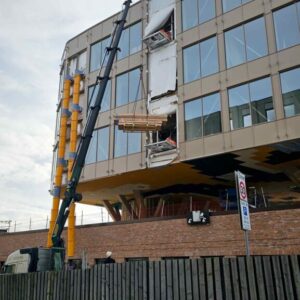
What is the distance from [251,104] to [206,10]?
779 cm

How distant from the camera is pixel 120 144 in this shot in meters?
29.4

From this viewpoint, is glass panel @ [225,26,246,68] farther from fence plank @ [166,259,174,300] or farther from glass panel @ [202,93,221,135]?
fence plank @ [166,259,174,300]

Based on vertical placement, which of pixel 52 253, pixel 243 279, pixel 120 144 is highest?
pixel 120 144

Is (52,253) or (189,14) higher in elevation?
(189,14)

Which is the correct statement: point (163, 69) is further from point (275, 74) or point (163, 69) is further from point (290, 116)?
point (290, 116)

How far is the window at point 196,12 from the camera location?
26109 mm

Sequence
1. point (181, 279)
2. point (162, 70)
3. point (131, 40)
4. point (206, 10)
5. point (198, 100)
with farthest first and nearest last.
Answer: point (131, 40)
point (162, 70)
point (206, 10)
point (198, 100)
point (181, 279)

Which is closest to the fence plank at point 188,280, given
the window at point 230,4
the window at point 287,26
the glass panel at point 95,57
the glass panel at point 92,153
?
the window at point 287,26

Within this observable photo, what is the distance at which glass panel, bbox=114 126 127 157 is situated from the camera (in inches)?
1138

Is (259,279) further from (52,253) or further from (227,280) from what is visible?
(52,253)

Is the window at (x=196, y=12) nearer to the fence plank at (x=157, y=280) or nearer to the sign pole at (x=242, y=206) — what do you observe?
the sign pole at (x=242, y=206)

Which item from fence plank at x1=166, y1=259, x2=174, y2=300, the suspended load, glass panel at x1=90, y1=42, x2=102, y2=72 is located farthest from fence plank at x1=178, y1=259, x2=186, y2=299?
glass panel at x1=90, y1=42, x2=102, y2=72

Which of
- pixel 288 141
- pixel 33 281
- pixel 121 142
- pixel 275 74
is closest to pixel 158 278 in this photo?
pixel 33 281

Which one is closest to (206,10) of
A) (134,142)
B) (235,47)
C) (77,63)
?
(235,47)
